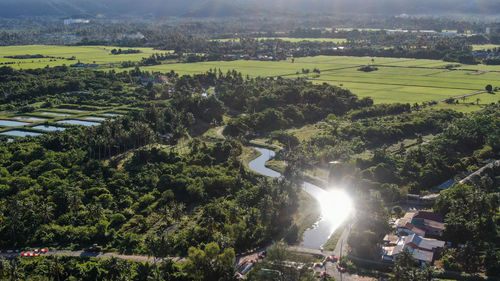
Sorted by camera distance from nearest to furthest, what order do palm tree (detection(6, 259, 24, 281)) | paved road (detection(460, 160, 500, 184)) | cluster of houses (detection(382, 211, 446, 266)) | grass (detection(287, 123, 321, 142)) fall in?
palm tree (detection(6, 259, 24, 281))
cluster of houses (detection(382, 211, 446, 266))
paved road (detection(460, 160, 500, 184))
grass (detection(287, 123, 321, 142))

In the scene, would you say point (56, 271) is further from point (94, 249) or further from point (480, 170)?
point (480, 170)

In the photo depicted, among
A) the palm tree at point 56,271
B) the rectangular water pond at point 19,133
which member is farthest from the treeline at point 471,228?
the rectangular water pond at point 19,133

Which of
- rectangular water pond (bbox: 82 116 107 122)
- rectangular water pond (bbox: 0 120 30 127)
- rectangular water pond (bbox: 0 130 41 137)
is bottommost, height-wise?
rectangular water pond (bbox: 0 130 41 137)

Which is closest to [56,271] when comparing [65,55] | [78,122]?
[78,122]

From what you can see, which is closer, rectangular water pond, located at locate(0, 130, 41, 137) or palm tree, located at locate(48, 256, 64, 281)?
palm tree, located at locate(48, 256, 64, 281)

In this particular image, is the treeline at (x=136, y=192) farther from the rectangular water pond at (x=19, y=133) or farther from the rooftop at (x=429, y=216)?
the rooftop at (x=429, y=216)

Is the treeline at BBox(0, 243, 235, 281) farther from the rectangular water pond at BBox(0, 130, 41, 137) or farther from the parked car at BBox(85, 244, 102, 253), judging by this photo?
the rectangular water pond at BBox(0, 130, 41, 137)

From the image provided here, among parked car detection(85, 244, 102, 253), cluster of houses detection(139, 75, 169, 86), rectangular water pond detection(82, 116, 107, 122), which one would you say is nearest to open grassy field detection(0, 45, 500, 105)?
cluster of houses detection(139, 75, 169, 86)
